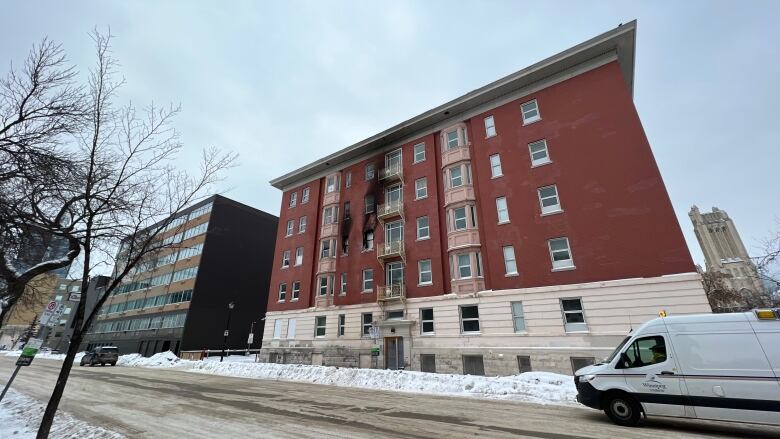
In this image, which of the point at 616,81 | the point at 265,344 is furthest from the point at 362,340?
the point at 616,81

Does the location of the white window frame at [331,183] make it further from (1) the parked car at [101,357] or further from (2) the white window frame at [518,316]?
(1) the parked car at [101,357]

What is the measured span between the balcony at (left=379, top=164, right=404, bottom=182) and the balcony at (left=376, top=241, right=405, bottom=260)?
5890mm

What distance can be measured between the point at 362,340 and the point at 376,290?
393 cm

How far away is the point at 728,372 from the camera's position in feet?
25.0

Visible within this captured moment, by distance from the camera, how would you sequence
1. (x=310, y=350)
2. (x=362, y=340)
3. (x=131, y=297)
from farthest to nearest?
(x=131, y=297) → (x=310, y=350) → (x=362, y=340)

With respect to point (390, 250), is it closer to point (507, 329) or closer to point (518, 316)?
point (507, 329)

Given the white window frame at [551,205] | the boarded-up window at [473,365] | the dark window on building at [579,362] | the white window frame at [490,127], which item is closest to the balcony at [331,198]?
the white window frame at [490,127]

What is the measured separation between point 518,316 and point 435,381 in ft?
23.6

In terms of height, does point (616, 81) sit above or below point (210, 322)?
above

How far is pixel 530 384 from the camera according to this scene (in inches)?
527

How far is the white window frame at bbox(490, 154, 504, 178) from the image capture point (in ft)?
77.0

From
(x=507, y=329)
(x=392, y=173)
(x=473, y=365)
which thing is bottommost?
(x=473, y=365)

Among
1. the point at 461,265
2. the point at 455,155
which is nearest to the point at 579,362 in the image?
the point at 461,265

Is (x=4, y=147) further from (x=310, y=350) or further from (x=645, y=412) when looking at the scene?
(x=310, y=350)
